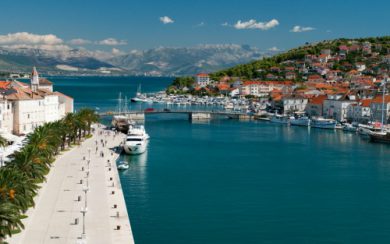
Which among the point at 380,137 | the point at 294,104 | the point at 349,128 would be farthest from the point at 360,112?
the point at 380,137

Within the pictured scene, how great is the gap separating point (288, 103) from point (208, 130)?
38.9 metres

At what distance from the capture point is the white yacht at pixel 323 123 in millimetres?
114188

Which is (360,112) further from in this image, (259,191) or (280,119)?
(259,191)

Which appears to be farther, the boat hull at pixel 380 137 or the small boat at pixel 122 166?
the boat hull at pixel 380 137

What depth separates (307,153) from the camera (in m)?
78.4

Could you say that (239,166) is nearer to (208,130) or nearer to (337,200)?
(337,200)

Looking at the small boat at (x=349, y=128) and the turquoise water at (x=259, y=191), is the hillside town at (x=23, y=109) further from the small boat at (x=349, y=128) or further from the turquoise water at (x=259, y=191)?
the small boat at (x=349, y=128)

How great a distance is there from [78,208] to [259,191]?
720 inches

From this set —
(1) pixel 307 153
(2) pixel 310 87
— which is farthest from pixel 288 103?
(1) pixel 307 153

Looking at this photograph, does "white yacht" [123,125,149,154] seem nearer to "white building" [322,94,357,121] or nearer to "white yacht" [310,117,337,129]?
"white yacht" [310,117,337,129]

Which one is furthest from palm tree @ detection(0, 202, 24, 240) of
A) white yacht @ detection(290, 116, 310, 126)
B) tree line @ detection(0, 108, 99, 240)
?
white yacht @ detection(290, 116, 310, 126)

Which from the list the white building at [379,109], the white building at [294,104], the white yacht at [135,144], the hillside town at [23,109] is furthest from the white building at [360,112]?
the hillside town at [23,109]

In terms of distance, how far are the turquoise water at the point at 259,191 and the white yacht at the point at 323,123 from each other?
2237 cm

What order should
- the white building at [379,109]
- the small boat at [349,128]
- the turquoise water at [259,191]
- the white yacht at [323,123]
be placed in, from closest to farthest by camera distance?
1. the turquoise water at [259,191]
2. the small boat at [349,128]
3. the white building at [379,109]
4. the white yacht at [323,123]
